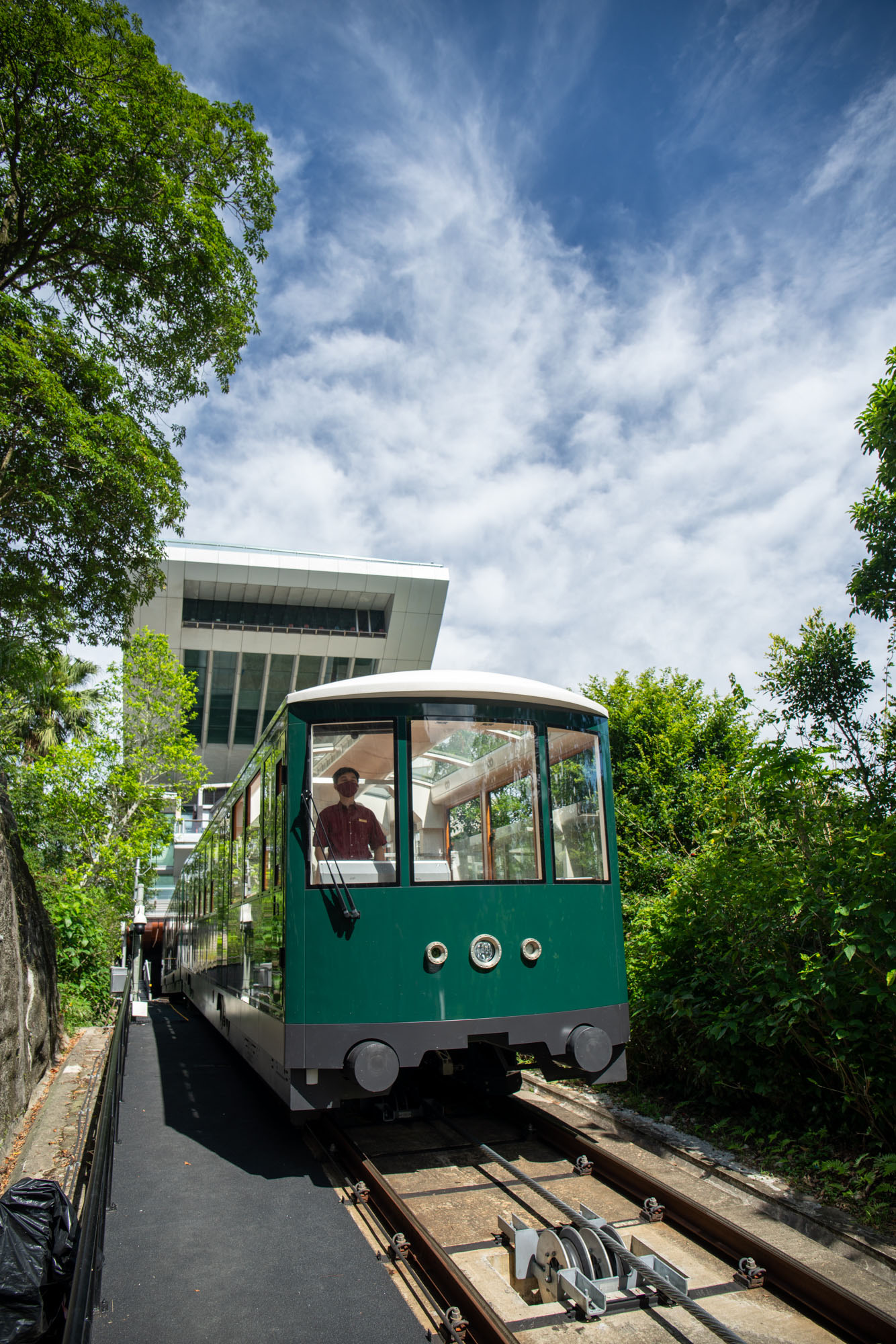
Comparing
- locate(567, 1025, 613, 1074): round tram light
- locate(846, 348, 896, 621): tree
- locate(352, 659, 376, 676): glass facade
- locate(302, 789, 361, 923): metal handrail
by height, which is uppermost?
locate(352, 659, 376, 676): glass facade

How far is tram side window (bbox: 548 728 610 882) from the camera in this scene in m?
5.98

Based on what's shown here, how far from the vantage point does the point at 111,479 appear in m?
9.83

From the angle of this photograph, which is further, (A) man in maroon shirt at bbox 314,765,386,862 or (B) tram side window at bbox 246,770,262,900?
(B) tram side window at bbox 246,770,262,900

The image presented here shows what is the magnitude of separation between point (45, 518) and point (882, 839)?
9662 mm

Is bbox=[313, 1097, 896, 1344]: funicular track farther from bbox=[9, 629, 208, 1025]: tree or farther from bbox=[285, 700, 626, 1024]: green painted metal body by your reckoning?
bbox=[9, 629, 208, 1025]: tree

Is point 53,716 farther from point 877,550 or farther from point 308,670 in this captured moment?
point 877,550

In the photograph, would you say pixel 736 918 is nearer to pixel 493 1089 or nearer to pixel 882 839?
pixel 882 839

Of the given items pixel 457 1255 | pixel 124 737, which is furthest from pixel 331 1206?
pixel 124 737

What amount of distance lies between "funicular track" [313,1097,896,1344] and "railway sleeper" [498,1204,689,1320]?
0.05 ft

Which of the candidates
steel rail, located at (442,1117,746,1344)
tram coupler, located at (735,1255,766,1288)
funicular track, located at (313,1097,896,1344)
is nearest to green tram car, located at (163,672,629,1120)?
funicular track, located at (313,1097,896,1344)

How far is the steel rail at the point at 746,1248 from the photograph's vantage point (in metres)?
3.39

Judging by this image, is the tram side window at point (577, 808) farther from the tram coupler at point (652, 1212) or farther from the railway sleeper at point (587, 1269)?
the railway sleeper at point (587, 1269)

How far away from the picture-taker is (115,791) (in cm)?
1830

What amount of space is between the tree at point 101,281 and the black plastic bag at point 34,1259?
6888 millimetres
